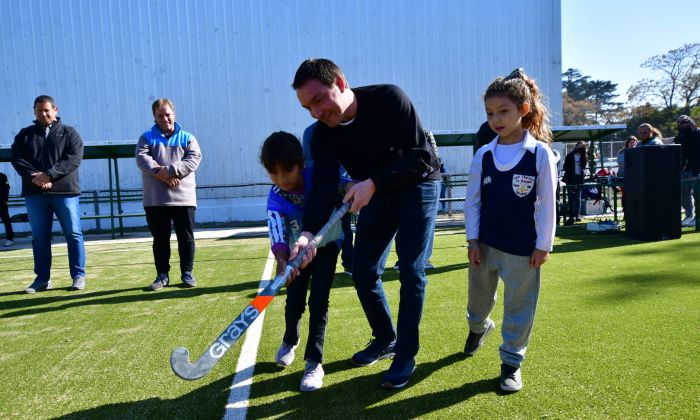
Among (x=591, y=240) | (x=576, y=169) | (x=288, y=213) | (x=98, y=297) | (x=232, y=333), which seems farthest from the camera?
(x=576, y=169)

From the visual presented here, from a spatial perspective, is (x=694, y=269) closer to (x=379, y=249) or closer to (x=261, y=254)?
(x=379, y=249)

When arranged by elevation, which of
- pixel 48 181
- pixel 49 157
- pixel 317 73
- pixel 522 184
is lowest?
pixel 522 184

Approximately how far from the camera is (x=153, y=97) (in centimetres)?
1658

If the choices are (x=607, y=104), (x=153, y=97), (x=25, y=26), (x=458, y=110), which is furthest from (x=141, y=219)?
(x=607, y=104)

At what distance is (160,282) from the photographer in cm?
539

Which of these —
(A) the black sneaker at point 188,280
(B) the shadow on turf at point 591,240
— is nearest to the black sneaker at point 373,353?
(A) the black sneaker at point 188,280

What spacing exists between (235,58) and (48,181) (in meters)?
12.4

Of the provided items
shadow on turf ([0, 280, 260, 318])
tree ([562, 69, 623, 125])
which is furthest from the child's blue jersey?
tree ([562, 69, 623, 125])

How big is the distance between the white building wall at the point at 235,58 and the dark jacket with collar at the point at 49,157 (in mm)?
11324

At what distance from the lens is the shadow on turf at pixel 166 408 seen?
2354mm

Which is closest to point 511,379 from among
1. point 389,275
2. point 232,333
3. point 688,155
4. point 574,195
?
point 232,333

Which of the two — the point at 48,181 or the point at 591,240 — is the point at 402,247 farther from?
the point at 591,240

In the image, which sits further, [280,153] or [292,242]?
[292,242]

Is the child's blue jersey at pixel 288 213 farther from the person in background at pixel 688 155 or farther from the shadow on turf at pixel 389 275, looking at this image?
the person in background at pixel 688 155
